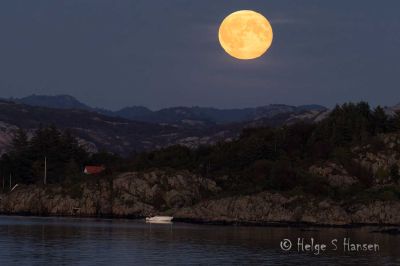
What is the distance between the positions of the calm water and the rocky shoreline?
13989 millimetres

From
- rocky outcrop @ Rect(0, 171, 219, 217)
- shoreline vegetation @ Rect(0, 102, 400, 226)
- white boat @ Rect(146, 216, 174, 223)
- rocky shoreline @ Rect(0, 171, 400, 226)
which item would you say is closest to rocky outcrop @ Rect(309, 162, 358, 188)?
shoreline vegetation @ Rect(0, 102, 400, 226)

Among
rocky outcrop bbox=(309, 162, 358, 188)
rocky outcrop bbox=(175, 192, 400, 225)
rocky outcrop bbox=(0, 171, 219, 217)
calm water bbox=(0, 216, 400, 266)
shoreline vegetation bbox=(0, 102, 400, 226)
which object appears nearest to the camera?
calm water bbox=(0, 216, 400, 266)

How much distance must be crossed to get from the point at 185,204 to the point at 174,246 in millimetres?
73952

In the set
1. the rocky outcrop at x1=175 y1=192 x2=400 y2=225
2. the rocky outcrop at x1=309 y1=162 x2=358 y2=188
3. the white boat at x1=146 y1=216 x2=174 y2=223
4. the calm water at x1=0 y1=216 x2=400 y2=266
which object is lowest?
the calm water at x1=0 y1=216 x2=400 y2=266

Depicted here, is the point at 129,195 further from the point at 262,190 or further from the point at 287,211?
the point at 287,211

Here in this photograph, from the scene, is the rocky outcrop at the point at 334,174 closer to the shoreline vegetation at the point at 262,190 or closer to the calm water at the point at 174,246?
the shoreline vegetation at the point at 262,190

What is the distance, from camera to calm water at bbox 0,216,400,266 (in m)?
81.3

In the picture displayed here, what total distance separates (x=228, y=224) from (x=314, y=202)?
58.4 feet

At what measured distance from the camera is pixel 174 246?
98.9 m

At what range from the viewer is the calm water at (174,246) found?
267 ft

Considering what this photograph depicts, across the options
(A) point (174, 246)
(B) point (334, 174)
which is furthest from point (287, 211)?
(A) point (174, 246)

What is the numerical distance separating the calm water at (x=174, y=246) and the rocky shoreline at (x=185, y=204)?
45.9 ft

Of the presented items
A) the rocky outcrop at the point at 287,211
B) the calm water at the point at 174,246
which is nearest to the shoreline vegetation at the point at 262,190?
the rocky outcrop at the point at 287,211

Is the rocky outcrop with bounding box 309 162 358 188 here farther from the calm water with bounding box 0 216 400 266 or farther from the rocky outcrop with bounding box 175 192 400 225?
the calm water with bounding box 0 216 400 266
